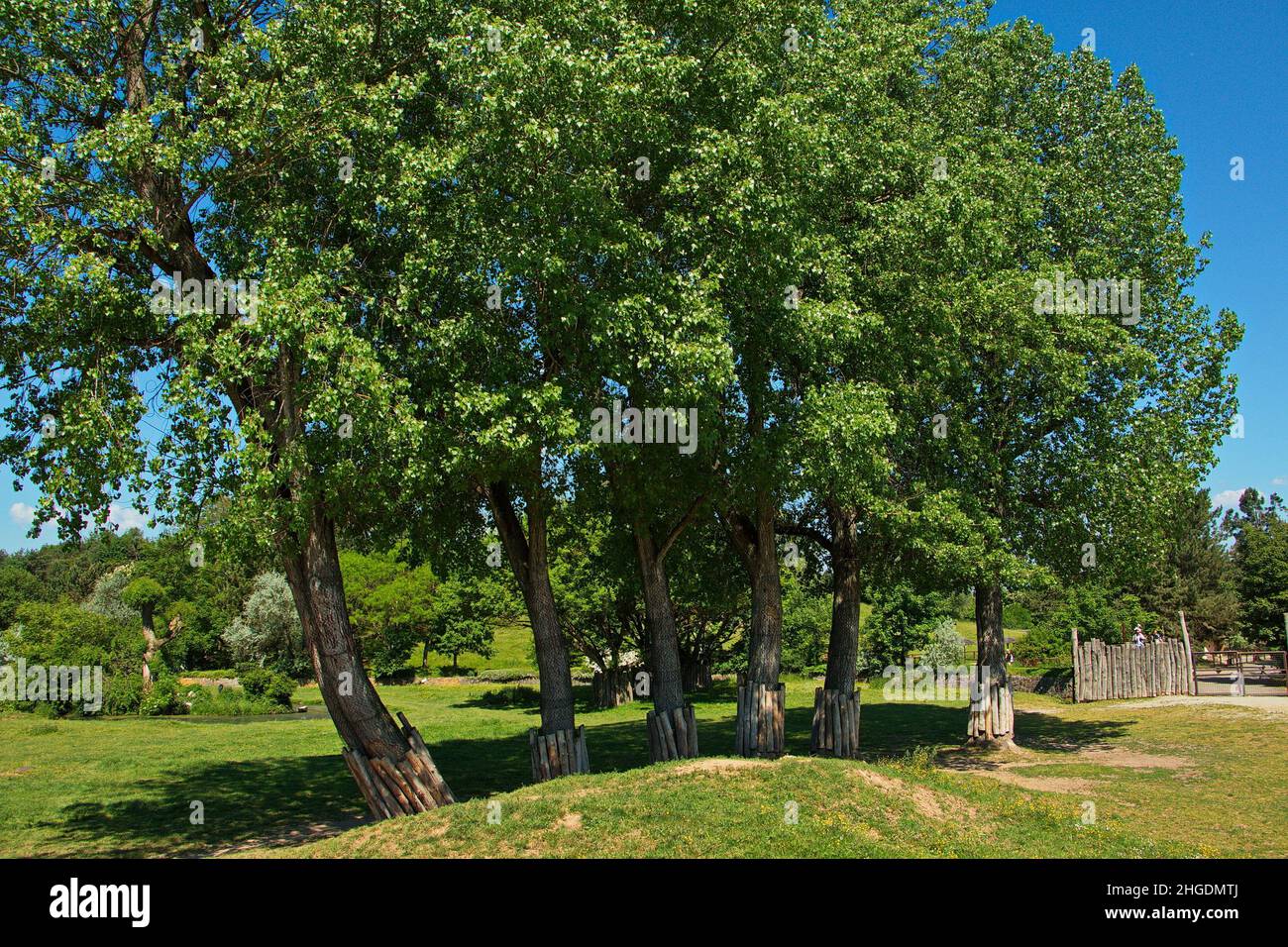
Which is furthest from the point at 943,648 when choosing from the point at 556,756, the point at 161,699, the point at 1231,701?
the point at 556,756

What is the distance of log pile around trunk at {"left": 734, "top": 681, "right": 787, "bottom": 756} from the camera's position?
58.5ft

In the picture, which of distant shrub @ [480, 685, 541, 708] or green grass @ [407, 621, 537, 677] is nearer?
distant shrub @ [480, 685, 541, 708]

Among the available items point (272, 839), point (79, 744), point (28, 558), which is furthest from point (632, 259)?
point (28, 558)

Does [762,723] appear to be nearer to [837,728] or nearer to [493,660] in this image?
[837,728]

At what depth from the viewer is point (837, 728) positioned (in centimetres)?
1966

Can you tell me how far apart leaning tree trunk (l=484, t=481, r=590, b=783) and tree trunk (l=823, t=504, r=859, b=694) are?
7411 millimetres

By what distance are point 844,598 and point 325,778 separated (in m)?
11.7

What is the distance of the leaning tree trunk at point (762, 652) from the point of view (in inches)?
704

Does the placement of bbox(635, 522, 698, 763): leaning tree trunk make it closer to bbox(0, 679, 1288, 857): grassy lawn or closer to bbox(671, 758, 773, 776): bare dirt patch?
bbox(0, 679, 1288, 857): grassy lawn

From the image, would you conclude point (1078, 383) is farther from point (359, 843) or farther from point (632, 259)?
point (359, 843)

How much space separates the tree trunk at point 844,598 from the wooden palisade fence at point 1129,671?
1566 cm

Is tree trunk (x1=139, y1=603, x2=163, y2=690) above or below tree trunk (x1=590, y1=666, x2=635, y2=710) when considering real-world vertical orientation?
above

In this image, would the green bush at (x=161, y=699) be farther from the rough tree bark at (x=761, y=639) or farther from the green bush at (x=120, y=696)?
the rough tree bark at (x=761, y=639)

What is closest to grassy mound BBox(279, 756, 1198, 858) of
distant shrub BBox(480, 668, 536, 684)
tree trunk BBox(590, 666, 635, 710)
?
tree trunk BBox(590, 666, 635, 710)
